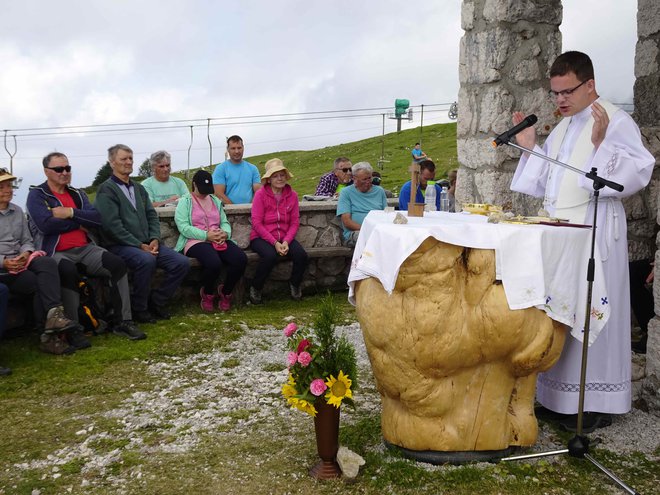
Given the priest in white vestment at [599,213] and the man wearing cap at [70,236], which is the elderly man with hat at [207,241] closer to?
the man wearing cap at [70,236]

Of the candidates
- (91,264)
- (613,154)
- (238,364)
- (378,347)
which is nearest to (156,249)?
(91,264)

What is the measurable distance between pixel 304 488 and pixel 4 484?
1.54m

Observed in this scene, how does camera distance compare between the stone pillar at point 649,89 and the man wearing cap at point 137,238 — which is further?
the man wearing cap at point 137,238

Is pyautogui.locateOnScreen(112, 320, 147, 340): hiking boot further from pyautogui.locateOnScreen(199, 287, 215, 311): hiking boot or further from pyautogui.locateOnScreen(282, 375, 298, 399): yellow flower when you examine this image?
pyautogui.locateOnScreen(282, 375, 298, 399): yellow flower

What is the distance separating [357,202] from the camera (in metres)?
7.93

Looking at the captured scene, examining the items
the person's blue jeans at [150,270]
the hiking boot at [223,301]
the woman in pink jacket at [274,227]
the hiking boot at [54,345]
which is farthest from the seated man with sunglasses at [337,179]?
the hiking boot at [54,345]

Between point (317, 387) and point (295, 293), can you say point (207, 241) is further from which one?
point (317, 387)

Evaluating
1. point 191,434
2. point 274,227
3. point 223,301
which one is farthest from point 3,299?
point 274,227

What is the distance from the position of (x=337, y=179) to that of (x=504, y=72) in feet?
15.8

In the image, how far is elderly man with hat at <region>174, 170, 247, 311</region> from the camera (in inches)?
280

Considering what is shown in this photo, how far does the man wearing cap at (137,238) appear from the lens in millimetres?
6504

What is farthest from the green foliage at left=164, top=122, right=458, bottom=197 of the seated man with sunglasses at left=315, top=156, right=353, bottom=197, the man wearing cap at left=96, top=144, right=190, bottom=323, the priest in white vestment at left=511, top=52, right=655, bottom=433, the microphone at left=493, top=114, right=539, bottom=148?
the microphone at left=493, top=114, right=539, bottom=148

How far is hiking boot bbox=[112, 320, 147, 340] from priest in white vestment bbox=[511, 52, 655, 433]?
138 inches

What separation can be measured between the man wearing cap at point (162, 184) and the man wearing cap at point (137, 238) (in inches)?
33.7
